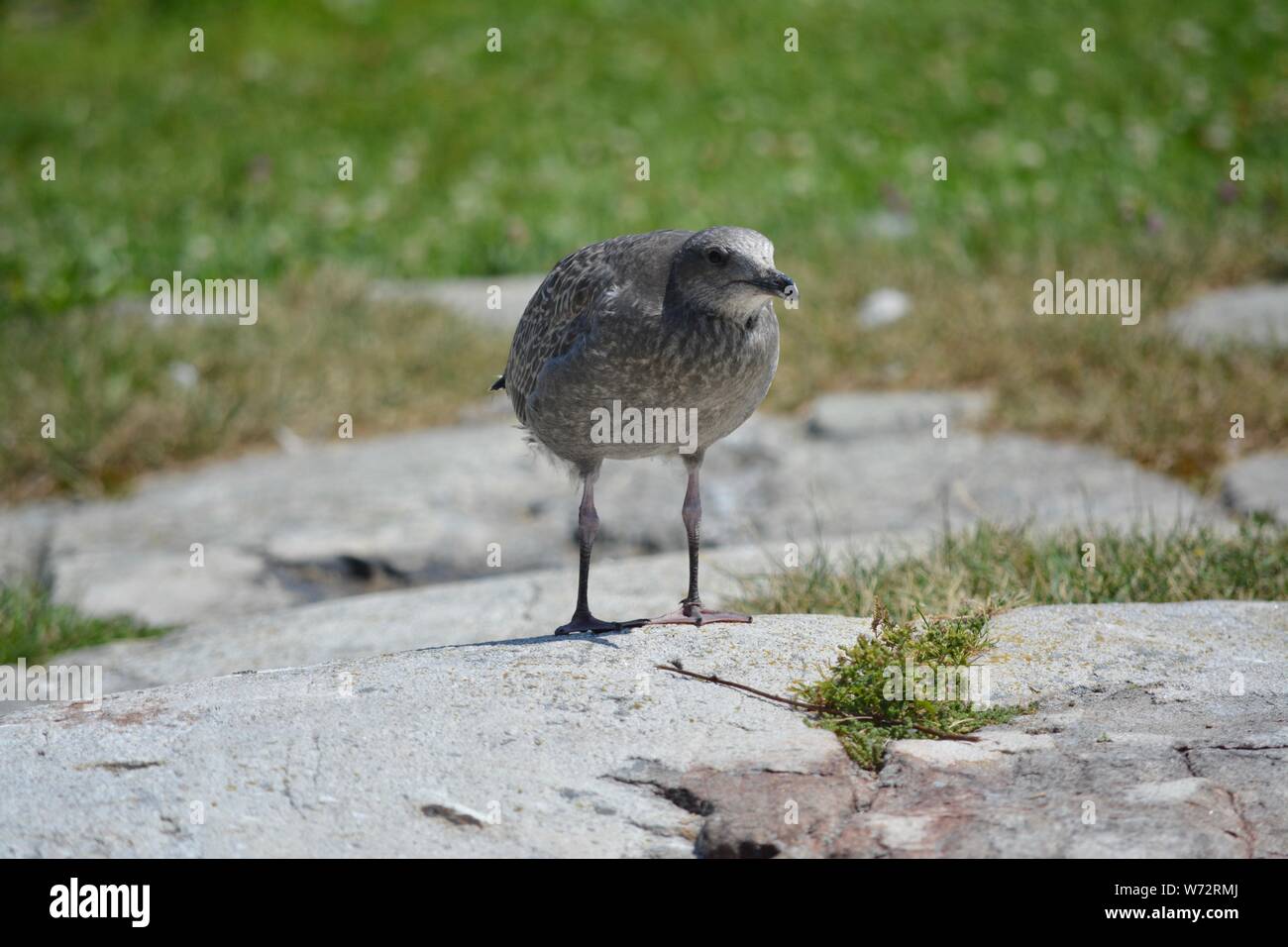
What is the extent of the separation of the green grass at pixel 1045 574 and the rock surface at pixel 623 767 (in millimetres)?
998

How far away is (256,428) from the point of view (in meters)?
8.66

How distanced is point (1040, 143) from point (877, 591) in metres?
9.27

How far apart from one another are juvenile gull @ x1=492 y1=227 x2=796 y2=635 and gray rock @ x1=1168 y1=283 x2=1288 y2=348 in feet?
16.9

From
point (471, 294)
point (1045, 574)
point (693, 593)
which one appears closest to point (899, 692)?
point (693, 593)

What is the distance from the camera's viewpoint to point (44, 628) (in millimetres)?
6086

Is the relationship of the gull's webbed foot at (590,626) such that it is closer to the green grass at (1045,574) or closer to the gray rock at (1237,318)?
the green grass at (1045,574)

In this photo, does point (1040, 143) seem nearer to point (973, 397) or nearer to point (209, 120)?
point (973, 397)

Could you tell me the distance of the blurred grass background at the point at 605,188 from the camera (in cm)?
855
